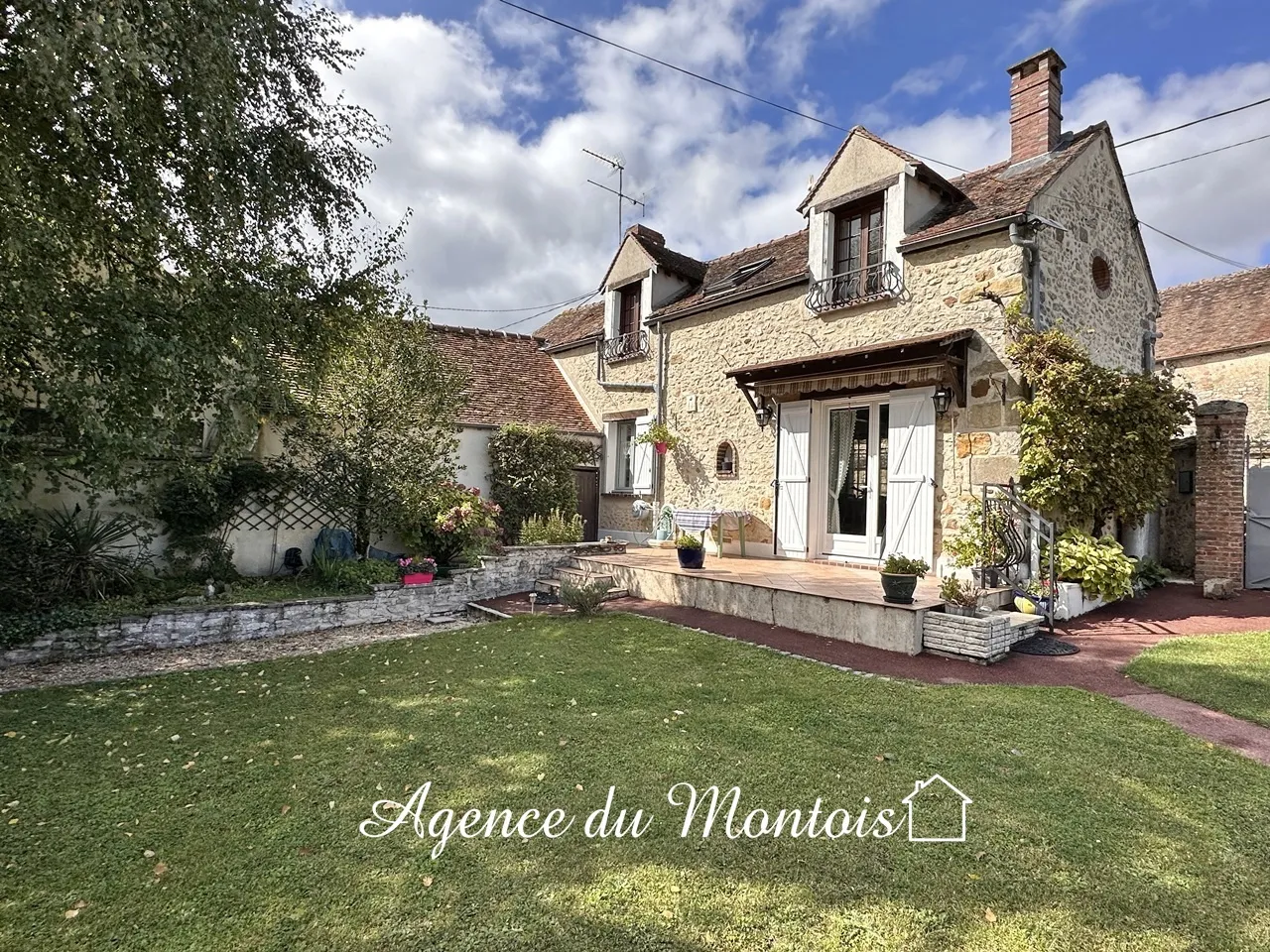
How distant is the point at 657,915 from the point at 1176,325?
22511 millimetres

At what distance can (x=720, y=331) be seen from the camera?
38.9 feet

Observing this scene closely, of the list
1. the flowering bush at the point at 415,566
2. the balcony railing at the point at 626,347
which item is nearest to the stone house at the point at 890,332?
the balcony railing at the point at 626,347

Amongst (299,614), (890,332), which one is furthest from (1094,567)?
(299,614)

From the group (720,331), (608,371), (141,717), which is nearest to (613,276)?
(608,371)

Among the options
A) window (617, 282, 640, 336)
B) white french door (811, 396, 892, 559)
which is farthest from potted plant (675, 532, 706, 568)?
window (617, 282, 640, 336)

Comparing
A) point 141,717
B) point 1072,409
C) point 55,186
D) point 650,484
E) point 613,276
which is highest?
point 613,276

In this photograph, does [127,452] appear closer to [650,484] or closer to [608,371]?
[650,484]

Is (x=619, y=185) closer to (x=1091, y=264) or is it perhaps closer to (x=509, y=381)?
(x=509, y=381)

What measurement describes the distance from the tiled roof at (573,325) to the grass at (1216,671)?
38.6 ft

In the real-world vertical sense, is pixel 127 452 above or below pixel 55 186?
below

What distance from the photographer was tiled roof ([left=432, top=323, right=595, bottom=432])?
13.6 m

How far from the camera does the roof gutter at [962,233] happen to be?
7.91 metres

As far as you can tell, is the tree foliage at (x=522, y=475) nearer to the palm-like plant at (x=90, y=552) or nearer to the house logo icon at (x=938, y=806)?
the palm-like plant at (x=90, y=552)

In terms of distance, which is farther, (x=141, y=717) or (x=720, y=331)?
(x=720, y=331)
